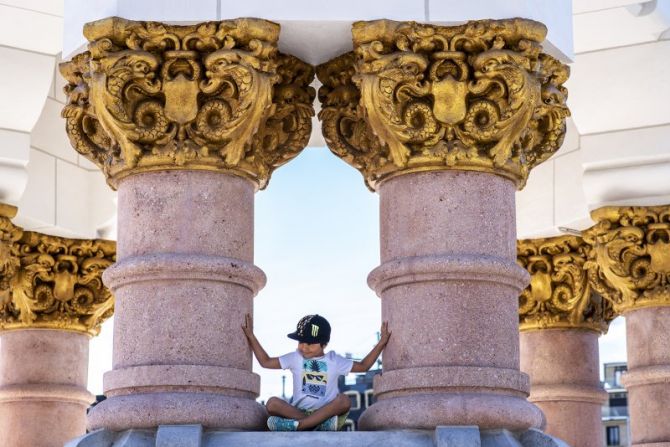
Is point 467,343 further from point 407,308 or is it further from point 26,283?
point 26,283

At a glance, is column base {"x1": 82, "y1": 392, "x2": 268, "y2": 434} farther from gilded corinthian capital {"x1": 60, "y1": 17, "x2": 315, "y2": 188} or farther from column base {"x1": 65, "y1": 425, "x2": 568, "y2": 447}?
gilded corinthian capital {"x1": 60, "y1": 17, "x2": 315, "y2": 188}

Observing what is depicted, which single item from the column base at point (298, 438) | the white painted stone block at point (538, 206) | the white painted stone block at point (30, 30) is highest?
the white painted stone block at point (30, 30)

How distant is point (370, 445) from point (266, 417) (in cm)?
103

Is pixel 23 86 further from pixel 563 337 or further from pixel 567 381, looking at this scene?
pixel 567 381

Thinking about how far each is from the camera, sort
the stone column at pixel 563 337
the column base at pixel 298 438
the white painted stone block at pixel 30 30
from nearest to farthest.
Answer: the column base at pixel 298 438 < the white painted stone block at pixel 30 30 < the stone column at pixel 563 337

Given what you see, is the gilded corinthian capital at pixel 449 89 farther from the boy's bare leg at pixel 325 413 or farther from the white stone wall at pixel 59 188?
the white stone wall at pixel 59 188

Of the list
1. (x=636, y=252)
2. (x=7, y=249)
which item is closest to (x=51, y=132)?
(x=7, y=249)

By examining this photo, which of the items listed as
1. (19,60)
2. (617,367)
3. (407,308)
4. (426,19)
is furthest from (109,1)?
(617,367)

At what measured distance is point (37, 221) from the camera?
72.1ft

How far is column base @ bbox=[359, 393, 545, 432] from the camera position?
13.5m

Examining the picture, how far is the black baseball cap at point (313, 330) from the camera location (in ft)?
46.4

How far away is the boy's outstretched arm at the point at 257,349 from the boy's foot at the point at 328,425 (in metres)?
0.58

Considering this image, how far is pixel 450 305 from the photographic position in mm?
13852

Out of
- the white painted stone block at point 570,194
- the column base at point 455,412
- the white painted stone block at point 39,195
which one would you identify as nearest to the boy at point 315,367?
the column base at point 455,412
